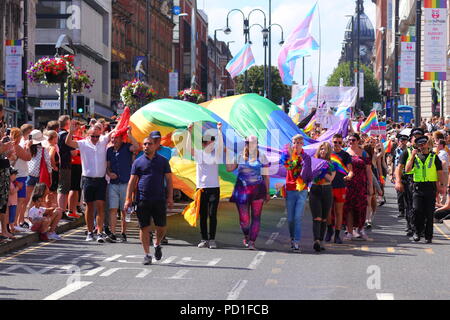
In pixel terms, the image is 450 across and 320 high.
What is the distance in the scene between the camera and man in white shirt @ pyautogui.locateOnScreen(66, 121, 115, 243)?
16.5m

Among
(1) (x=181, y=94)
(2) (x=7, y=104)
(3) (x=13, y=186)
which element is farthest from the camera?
(2) (x=7, y=104)

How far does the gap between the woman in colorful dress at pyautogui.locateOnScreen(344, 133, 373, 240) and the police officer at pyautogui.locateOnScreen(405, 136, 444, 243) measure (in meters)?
0.95

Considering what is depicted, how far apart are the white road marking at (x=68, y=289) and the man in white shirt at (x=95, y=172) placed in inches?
184

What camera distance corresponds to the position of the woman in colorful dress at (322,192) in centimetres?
1611

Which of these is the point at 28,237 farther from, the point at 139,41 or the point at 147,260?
the point at 139,41

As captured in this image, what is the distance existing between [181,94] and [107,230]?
2675cm

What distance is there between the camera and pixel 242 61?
122 ft

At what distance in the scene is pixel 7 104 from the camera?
4775cm

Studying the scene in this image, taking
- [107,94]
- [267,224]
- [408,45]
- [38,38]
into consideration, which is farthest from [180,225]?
[107,94]

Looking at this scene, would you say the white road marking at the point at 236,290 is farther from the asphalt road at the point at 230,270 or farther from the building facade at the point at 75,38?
the building facade at the point at 75,38

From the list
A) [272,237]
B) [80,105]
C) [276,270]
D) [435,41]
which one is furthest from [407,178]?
[435,41]

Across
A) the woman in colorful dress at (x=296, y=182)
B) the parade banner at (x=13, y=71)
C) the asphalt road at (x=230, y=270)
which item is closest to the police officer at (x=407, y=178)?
the asphalt road at (x=230, y=270)

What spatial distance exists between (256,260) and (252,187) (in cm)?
190

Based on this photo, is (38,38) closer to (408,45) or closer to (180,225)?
(408,45)
